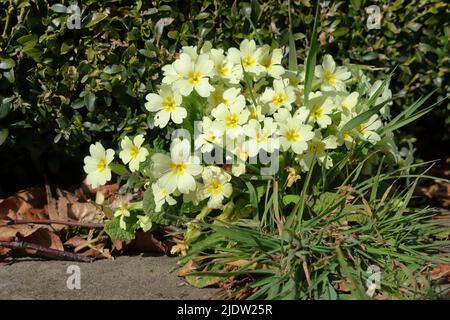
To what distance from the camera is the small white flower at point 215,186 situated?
2.73 m

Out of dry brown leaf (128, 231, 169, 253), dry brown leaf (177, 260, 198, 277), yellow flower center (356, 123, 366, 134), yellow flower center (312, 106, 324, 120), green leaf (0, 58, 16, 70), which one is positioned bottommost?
dry brown leaf (177, 260, 198, 277)

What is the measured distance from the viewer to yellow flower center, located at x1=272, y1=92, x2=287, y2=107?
2.87 m

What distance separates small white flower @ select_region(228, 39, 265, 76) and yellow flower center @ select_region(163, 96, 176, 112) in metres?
0.31

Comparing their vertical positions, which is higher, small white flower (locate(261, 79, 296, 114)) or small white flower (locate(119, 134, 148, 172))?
small white flower (locate(261, 79, 296, 114))

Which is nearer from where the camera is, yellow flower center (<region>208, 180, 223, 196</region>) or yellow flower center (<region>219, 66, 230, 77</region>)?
yellow flower center (<region>208, 180, 223, 196</region>)

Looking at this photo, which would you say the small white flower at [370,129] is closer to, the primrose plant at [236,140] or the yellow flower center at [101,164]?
the primrose plant at [236,140]

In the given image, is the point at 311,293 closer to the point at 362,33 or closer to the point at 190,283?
the point at 190,283

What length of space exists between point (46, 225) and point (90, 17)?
3.18 feet

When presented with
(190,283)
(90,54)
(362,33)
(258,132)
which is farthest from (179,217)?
(362,33)

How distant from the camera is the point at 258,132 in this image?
2.74 m

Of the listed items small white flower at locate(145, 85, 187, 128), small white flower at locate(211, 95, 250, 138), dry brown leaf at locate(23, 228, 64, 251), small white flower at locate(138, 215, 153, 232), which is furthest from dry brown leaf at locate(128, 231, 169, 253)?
small white flower at locate(211, 95, 250, 138)

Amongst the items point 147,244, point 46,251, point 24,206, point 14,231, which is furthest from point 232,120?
point 24,206

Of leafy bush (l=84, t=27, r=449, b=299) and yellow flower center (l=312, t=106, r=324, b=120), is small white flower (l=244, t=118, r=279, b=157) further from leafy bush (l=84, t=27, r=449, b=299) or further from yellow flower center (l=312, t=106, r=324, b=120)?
yellow flower center (l=312, t=106, r=324, b=120)

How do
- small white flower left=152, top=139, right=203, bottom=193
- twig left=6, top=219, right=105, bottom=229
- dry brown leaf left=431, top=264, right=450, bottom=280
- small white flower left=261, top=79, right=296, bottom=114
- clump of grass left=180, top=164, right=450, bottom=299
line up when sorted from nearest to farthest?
clump of grass left=180, top=164, right=450, bottom=299, dry brown leaf left=431, top=264, right=450, bottom=280, small white flower left=152, top=139, right=203, bottom=193, small white flower left=261, top=79, right=296, bottom=114, twig left=6, top=219, right=105, bottom=229
